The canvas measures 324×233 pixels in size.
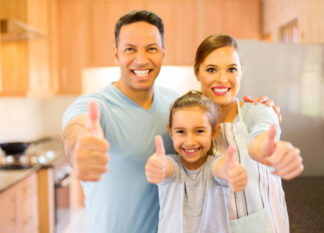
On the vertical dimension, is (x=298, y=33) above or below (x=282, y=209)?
above

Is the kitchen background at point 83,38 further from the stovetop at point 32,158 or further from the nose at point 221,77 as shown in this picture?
the nose at point 221,77

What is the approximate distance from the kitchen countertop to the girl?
3.72 ft

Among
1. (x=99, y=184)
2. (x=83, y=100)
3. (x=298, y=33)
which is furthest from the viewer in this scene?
(x=298, y=33)

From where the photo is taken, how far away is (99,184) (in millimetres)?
834

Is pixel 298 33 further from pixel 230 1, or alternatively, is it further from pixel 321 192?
pixel 321 192

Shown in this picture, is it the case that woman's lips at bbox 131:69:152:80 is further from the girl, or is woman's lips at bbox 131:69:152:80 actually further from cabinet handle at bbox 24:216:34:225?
cabinet handle at bbox 24:216:34:225

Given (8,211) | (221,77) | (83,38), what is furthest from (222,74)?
(83,38)

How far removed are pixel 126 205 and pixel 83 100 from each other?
0.93 ft

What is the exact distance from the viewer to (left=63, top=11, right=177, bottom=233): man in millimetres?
777

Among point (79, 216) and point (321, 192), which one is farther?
point (79, 216)

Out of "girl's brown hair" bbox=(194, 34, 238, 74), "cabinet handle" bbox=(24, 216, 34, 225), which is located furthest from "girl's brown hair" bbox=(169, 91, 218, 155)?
"cabinet handle" bbox=(24, 216, 34, 225)

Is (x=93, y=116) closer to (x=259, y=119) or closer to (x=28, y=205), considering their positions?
(x=259, y=119)

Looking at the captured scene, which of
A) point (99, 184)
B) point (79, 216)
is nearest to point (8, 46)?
point (79, 216)

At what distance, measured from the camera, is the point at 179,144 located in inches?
27.0
